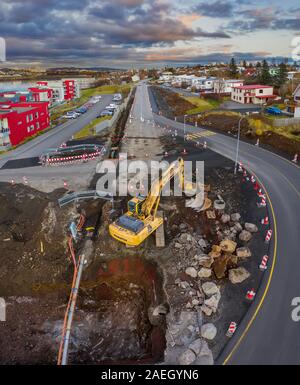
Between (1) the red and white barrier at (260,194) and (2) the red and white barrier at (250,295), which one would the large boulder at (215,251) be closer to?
(2) the red and white barrier at (250,295)

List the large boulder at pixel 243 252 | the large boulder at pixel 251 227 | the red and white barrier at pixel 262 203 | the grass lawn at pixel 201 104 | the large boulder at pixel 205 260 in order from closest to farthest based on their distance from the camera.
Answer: the large boulder at pixel 205 260, the large boulder at pixel 243 252, the large boulder at pixel 251 227, the red and white barrier at pixel 262 203, the grass lawn at pixel 201 104

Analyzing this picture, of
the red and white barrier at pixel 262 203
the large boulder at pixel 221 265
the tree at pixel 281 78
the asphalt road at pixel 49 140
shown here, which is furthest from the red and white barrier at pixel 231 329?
the tree at pixel 281 78

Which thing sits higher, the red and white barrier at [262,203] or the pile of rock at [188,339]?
the red and white barrier at [262,203]

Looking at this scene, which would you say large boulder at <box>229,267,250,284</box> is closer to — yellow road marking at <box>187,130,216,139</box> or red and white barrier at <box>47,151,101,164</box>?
red and white barrier at <box>47,151,101,164</box>

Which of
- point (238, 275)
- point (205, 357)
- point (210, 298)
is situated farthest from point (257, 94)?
point (205, 357)

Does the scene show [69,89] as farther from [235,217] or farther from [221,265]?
[221,265]
